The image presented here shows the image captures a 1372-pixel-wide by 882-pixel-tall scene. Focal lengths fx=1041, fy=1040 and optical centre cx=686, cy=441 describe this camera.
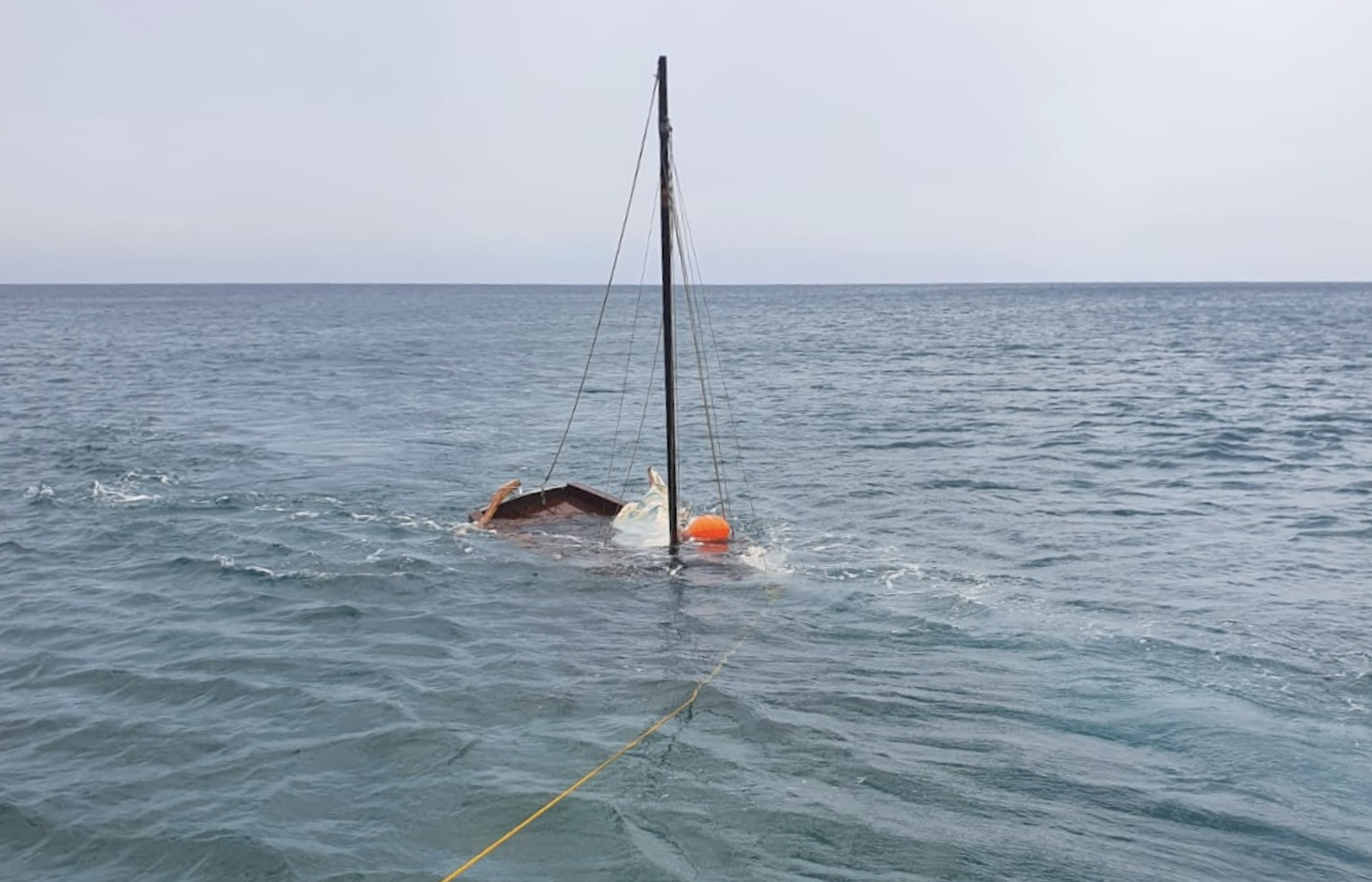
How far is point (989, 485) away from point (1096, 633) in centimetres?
1148

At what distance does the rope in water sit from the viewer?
911 cm

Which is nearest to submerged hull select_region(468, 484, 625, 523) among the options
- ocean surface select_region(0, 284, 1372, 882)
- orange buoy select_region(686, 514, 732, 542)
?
ocean surface select_region(0, 284, 1372, 882)

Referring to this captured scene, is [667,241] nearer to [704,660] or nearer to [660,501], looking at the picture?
[660,501]

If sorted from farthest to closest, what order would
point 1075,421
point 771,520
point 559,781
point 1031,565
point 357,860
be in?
point 1075,421 < point 771,520 < point 1031,565 < point 559,781 < point 357,860

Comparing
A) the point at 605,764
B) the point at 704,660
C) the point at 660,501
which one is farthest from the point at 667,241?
the point at 605,764

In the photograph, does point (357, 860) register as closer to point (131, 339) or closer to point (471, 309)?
point (131, 339)

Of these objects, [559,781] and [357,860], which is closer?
[357,860]

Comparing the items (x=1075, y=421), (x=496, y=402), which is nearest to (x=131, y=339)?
(x=496, y=402)

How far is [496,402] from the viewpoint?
43875 millimetres

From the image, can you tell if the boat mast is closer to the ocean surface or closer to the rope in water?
the ocean surface

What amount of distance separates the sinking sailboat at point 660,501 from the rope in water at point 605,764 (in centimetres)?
434

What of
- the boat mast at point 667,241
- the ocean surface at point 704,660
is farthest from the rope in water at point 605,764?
the boat mast at point 667,241

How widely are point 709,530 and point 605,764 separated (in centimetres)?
886

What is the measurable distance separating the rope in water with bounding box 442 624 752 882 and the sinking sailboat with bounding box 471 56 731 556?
4.34 meters
